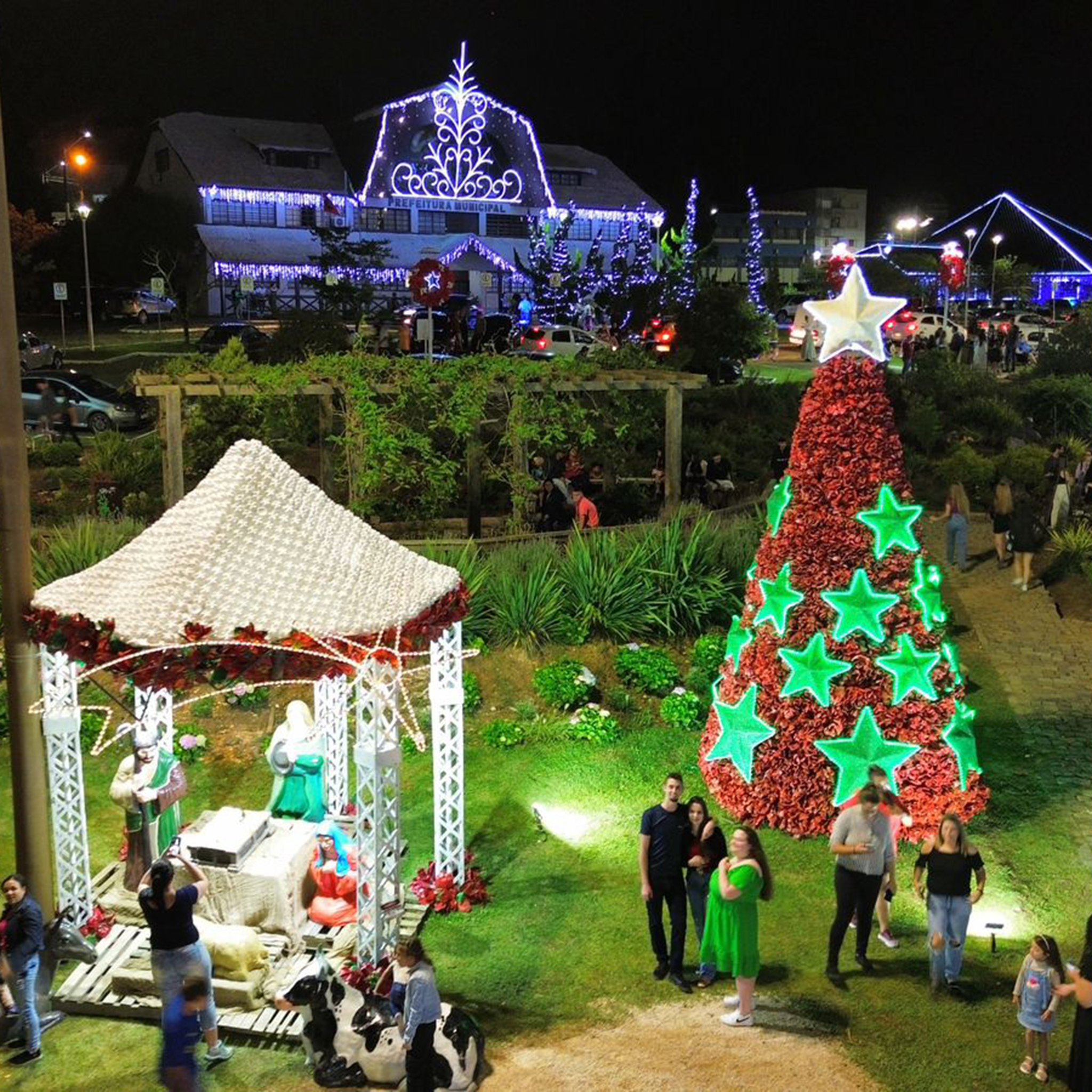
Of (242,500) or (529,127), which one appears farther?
(529,127)

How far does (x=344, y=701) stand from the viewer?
9648 mm

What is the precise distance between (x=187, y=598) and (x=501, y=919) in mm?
3270

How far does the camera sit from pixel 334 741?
393 inches

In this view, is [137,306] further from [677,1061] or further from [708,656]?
[677,1061]

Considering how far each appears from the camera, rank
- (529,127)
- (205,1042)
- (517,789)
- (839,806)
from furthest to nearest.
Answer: (529,127) < (517,789) < (839,806) < (205,1042)

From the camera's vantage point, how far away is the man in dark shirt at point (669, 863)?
7.62m

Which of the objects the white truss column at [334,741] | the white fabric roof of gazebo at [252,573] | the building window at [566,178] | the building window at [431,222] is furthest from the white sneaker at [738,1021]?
the building window at [566,178]

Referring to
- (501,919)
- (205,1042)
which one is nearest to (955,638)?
(501,919)

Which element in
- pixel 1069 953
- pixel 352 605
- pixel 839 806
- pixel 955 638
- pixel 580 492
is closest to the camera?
pixel 352 605

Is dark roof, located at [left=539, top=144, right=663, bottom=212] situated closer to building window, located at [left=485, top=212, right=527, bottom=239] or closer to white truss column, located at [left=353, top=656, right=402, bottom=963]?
building window, located at [left=485, top=212, right=527, bottom=239]

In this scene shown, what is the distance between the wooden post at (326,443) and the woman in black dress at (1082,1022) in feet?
39.8

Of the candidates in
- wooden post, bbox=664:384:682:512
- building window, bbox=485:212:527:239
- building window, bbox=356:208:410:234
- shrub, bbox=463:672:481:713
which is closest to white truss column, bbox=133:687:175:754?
shrub, bbox=463:672:481:713

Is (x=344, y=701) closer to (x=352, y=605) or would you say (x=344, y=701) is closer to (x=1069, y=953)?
(x=352, y=605)

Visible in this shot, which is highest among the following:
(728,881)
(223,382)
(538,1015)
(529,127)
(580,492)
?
(529,127)
